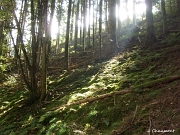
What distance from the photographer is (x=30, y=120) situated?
6.63 m

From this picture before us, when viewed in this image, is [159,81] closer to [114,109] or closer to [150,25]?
[114,109]

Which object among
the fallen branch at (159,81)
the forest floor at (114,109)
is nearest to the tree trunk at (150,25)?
the forest floor at (114,109)

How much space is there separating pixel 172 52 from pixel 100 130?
21.0 ft

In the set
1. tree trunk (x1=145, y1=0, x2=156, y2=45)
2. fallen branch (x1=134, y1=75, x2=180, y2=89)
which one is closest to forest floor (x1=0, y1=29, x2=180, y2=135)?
fallen branch (x1=134, y1=75, x2=180, y2=89)

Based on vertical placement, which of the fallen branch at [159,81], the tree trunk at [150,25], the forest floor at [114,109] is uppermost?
the tree trunk at [150,25]

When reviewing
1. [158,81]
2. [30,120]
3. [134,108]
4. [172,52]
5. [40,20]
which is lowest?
[30,120]

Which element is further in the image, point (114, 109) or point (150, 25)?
point (150, 25)

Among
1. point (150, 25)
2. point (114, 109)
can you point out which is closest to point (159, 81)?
point (114, 109)

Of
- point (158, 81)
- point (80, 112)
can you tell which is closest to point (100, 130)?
point (80, 112)

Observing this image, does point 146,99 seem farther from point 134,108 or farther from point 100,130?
point 100,130

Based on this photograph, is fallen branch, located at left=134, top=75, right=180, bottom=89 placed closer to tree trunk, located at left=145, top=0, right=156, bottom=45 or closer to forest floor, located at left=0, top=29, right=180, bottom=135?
forest floor, located at left=0, top=29, right=180, bottom=135

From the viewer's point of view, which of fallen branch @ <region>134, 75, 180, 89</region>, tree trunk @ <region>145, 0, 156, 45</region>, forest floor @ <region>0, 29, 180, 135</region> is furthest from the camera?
tree trunk @ <region>145, 0, 156, 45</region>

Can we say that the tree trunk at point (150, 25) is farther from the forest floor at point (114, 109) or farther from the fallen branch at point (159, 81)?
the fallen branch at point (159, 81)

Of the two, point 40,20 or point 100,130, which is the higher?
point 40,20
